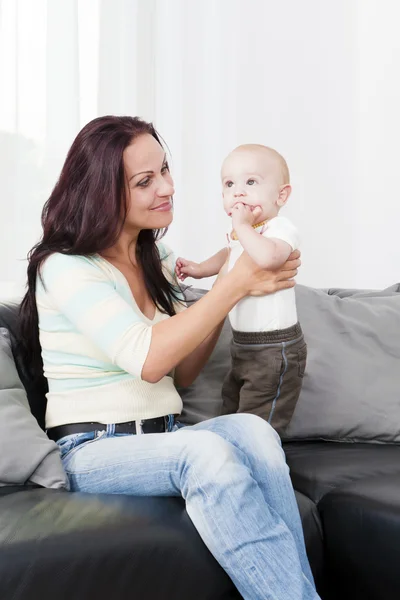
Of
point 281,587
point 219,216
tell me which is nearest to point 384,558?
point 281,587

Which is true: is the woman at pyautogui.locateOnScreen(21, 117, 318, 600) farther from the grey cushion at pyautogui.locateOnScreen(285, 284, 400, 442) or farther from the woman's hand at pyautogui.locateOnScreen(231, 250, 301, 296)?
the grey cushion at pyautogui.locateOnScreen(285, 284, 400, 442)

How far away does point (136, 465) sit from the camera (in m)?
1.57

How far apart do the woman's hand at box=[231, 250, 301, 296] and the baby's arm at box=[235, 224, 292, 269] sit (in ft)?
0.09

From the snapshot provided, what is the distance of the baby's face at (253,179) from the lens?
1.94m

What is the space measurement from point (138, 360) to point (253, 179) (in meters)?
0.57

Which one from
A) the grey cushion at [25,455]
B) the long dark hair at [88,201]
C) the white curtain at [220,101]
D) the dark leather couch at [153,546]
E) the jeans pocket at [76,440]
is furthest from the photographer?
the white curtain at [220,101]

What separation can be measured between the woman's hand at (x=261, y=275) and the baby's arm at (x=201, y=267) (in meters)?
0.23

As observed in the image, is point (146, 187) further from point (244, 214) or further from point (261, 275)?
point (261, 275)

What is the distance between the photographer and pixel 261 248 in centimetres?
182

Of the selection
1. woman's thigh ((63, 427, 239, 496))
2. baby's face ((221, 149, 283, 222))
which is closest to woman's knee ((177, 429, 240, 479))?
woman's thigh ((63, 427, 239, 496))

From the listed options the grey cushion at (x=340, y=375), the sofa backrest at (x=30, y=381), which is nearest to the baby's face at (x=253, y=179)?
the grey cushion at (x=340, y=375)

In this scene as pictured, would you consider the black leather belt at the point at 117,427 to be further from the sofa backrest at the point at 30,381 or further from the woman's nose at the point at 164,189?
the woman's nose at the point at 164,189

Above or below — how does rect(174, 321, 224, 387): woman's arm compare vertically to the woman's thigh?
above

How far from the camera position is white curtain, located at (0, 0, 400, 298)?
2.83m
